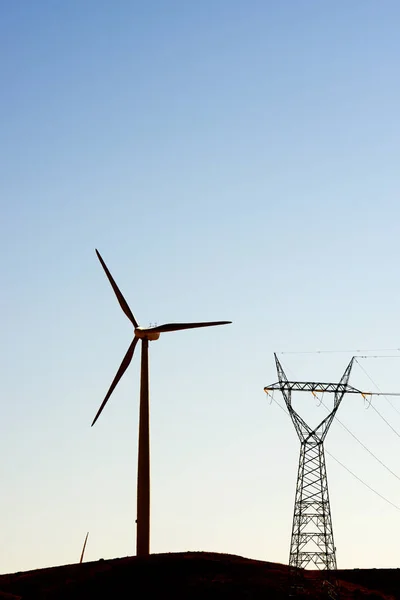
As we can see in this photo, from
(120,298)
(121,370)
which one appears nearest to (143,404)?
(121,370)

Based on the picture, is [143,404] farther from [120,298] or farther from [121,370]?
[120,298]

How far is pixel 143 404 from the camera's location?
4102 inches

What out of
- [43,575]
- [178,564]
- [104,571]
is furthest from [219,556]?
[43,575]

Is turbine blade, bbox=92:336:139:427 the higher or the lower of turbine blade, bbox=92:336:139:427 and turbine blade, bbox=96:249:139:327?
the lower

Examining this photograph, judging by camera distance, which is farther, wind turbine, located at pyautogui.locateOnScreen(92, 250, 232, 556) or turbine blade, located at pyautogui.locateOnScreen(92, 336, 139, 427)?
turbine blade, located at pyautogui.locateOnScreen(92, 336, 139, 427)

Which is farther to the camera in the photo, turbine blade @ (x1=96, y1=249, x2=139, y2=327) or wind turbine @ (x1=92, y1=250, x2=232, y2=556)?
turbine blade @ (x1=96, y1=249, x2=139, y2=327)

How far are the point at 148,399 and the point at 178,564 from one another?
1832cm

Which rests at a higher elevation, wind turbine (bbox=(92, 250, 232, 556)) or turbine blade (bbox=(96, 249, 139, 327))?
turbine blade (bbox=(96, 249, 139, 327))

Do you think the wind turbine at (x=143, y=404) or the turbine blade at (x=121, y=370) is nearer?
the wind turbine at (x=143, y=404)

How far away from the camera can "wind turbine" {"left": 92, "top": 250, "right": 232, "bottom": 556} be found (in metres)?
101

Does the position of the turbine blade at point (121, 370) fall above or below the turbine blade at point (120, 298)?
below

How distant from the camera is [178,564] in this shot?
106250 mm

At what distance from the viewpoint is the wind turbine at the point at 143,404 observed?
101 metres

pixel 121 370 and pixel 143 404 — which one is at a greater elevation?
pixel 121 370
